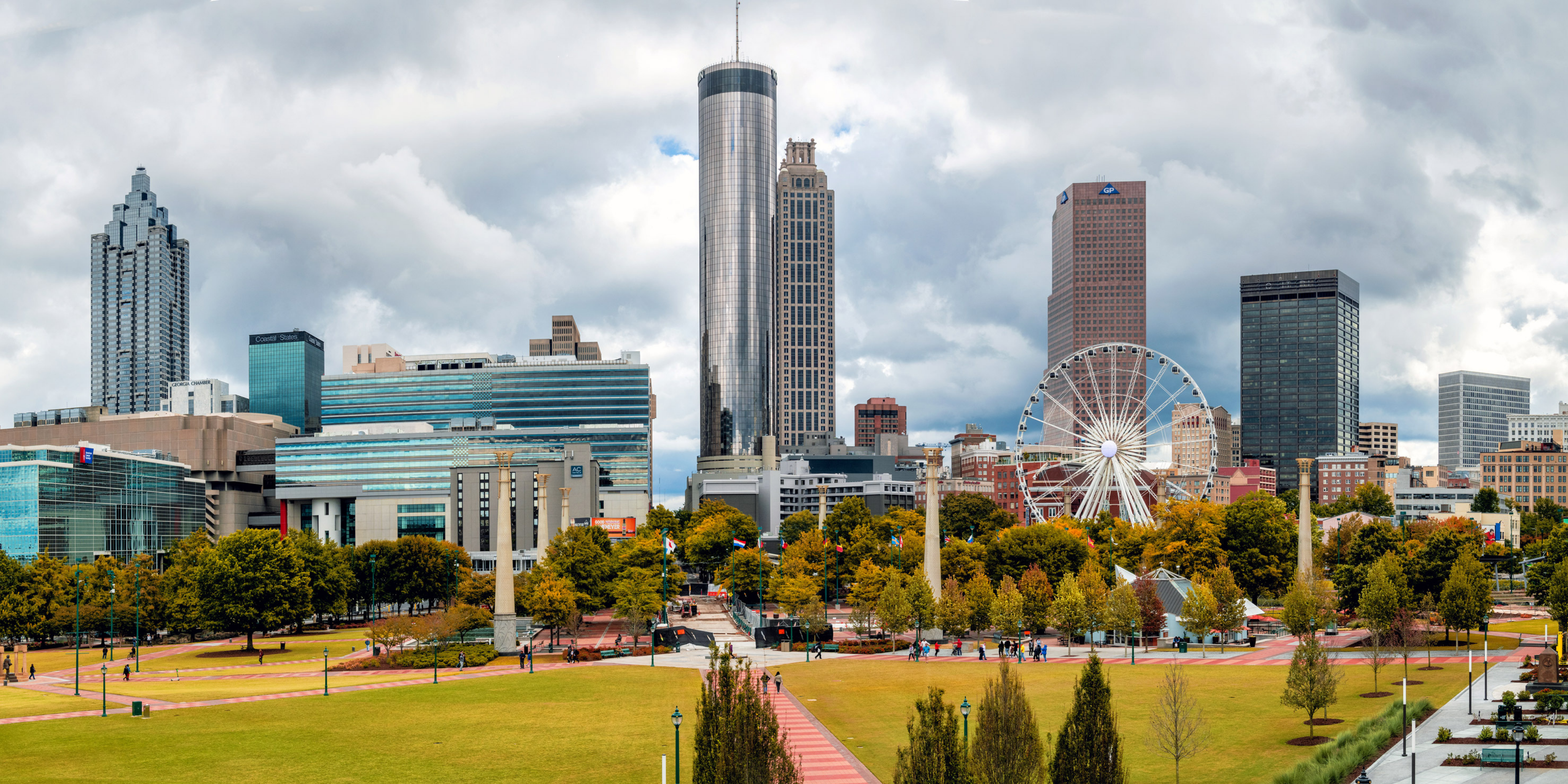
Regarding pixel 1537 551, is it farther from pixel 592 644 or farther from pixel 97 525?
pixel 97 525

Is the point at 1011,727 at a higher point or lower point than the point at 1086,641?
higher

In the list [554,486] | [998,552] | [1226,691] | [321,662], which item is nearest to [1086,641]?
[998,552]

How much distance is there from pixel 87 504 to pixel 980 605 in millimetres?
127519

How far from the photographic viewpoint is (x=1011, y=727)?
32.1m

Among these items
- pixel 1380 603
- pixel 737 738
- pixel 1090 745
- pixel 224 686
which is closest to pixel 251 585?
pixel 224 686

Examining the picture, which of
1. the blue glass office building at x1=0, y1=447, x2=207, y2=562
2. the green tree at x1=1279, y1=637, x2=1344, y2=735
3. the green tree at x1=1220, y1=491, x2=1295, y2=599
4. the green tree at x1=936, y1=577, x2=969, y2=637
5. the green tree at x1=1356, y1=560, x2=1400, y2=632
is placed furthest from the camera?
the blue glass office building at x1=0, y1=447, x2=207, y2=562

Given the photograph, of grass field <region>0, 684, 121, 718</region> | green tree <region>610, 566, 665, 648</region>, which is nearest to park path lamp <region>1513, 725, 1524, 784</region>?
grass field <region>0, 684, 121, 718</region>

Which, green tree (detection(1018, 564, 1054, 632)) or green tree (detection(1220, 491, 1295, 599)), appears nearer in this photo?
green tree (detection(1018, 564, 1054, 632))

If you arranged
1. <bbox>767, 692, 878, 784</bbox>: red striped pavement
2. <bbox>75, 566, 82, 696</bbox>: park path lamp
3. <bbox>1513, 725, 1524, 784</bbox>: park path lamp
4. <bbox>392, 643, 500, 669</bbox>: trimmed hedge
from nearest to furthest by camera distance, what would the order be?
1. <bbox>1513, 725, 1524, 784</bbox>: park path lamp
2. <bbox>767, 692, 878, 784</bbox>: red striped pavement
3. <bbox>75, 566, 82, 696</bbox>: park path lamp
4. <bbox>392, 643, 500, 669</bbox>: trimmed hedge

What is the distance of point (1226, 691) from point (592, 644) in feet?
179

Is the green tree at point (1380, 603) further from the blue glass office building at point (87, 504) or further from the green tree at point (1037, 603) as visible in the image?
the blue glass office building at point (87, 504)

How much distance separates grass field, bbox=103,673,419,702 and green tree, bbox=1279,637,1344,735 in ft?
175

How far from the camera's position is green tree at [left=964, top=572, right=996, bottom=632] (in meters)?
90.6

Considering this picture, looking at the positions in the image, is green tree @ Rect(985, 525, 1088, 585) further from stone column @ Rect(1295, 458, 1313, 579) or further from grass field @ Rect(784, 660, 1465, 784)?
grass field @ Rect(784, 660, 1465, 784)
